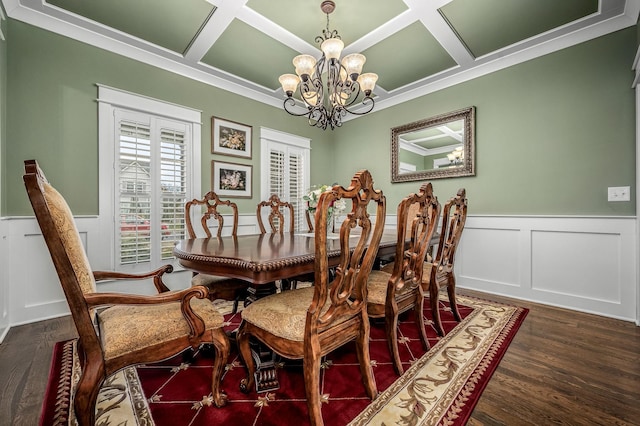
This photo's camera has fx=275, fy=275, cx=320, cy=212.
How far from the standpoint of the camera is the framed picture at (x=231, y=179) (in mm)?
3514

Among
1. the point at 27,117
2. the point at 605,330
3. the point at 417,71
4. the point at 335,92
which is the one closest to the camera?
the point at 605,330

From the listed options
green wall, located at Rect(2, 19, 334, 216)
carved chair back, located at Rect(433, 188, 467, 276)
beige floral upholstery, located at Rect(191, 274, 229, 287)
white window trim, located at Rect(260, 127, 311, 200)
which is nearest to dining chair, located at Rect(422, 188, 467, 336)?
carved chair back, located at Rect(433, 188, 467, 276)

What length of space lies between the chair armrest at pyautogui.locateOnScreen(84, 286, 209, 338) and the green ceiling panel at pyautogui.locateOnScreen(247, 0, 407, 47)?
2411 millimetres

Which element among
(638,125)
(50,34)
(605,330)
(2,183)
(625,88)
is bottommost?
(605,330)

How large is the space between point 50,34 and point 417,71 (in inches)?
147

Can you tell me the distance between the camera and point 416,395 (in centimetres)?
139

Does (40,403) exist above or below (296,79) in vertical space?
below

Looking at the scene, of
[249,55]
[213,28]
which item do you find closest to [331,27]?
[249,55]

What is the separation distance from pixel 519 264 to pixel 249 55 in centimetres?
373

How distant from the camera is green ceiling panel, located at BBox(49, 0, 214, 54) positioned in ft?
7.61

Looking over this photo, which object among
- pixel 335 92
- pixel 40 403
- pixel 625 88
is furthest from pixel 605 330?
pixel 40 403

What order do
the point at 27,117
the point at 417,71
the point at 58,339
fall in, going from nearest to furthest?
the point at 58,339 → the point at 27,117 → the point at 417,71

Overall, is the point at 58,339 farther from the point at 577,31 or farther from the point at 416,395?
the point at 577,31

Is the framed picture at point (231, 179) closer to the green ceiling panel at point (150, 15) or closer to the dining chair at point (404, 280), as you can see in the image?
the green ceiling panel at point (150, 15)
